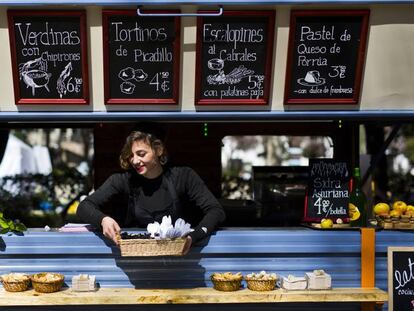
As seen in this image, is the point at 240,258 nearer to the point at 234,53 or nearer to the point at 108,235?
the point at 108,235

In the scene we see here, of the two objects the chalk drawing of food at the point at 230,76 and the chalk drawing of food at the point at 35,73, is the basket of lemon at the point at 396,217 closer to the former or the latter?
the chalk drawing of food at the point at 230,76

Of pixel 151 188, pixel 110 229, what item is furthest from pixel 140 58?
pixel 110 229

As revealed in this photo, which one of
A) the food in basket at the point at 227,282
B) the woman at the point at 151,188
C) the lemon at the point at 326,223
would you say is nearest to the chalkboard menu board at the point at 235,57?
the woman at the point at 151,188

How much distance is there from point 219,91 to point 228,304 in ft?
4.53

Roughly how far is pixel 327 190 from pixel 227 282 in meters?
0.99

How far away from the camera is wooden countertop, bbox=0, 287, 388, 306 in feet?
13.0

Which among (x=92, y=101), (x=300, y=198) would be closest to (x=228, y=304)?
(x=92, y=101)

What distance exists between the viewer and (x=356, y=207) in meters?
4.66

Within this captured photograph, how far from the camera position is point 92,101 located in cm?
439

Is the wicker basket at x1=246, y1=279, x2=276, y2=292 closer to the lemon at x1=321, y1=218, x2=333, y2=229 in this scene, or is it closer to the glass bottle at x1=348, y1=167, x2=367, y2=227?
the lemon at x1=321, y1=218, x2=333, y2=229

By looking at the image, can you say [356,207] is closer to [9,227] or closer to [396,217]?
[396,217]

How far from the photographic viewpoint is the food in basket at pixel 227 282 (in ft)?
13.6

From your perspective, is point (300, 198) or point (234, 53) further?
point (300, 198)

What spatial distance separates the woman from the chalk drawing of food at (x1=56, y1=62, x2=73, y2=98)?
0.56 meters
